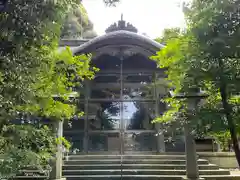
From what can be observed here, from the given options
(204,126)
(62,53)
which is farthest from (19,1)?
(204,126)

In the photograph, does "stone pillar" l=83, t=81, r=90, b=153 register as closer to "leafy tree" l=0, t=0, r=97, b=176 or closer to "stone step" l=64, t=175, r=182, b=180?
"stone step" l=64, t=175, r=182, b=180

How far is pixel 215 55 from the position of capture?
4000 mm

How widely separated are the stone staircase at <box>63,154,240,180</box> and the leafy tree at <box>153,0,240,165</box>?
4231 millimetres

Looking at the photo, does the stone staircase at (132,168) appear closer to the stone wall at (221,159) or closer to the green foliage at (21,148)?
the stone wall at (221,159)

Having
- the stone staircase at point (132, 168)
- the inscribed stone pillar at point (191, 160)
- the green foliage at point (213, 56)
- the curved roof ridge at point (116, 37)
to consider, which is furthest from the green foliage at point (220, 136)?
the curved roof ridge at point (116, 37)

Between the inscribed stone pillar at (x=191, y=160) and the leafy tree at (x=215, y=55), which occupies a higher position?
the leafy tree at (x=215, y=55)

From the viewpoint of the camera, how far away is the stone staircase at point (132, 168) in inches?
315

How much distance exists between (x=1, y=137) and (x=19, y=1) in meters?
1.98

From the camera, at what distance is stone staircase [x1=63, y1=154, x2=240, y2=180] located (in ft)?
26.2

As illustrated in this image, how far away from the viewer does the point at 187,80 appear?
14.3ft

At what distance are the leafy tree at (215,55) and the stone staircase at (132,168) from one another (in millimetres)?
4231

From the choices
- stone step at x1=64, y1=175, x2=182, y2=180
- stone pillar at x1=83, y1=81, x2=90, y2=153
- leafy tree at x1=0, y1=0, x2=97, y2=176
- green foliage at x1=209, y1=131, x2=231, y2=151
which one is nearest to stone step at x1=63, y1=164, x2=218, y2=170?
stone step at x1=64, y1=175, x2=182, y2=180

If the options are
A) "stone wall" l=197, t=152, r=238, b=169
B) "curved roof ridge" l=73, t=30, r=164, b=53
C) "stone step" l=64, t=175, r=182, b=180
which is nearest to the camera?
"stone step" l=64, t=175, r=182, b=180

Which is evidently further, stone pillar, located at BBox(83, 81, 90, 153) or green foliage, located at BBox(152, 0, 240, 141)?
stone pillar, located at BBox(83, 81, 90, 153)
